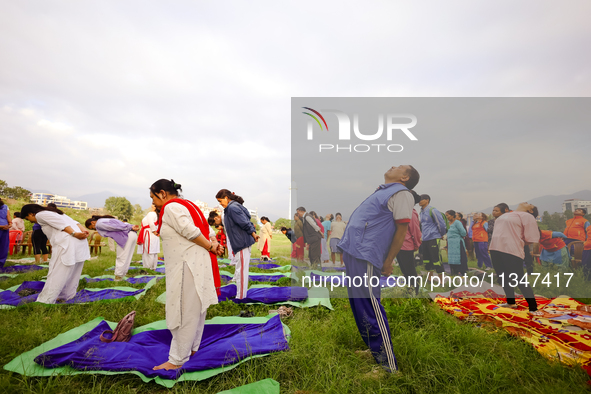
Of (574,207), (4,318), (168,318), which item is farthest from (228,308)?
(574,207)

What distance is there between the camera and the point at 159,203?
2.93 meters

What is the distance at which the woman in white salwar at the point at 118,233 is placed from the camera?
629cm

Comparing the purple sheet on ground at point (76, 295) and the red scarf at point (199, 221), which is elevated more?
the red scarf at point (199, 221)

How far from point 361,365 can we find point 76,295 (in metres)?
4.97

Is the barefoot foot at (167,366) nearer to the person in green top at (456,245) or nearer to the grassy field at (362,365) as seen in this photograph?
the grassy field at (362,365)

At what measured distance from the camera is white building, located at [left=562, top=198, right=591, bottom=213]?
16.2 ft

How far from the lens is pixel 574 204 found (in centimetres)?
499

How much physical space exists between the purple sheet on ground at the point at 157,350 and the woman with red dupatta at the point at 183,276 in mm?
169

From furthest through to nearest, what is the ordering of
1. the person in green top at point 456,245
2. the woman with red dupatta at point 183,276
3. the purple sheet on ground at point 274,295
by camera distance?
the person in green top at point 456,245
the purple sheet on ground at point 274,295
the woman with red dupatta at point 183,276

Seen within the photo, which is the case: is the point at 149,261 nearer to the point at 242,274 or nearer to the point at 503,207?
the point at 242,274

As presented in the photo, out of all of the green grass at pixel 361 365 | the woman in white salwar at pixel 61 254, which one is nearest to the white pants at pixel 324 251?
the green grass at pixel 361 365

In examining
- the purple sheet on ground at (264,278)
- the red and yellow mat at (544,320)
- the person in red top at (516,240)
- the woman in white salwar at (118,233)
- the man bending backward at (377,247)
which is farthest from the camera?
the purple sheet on ground at (264,278)

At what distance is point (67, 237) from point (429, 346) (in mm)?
5458

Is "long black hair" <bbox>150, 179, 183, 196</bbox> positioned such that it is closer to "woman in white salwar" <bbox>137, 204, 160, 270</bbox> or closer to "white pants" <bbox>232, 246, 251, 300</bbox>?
"white pants" <bbox>232, 246, 251, 300</bbox>
